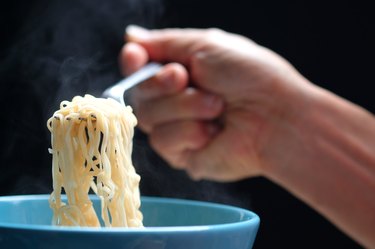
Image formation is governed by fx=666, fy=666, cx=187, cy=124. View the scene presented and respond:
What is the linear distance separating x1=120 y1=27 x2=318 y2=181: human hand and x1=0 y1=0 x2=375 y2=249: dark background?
22cm

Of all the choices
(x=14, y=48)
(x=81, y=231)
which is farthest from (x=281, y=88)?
(x=81, y=231)

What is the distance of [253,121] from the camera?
1443mm

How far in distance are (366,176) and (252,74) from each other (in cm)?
30

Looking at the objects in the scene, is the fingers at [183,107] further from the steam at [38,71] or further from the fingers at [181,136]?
the steam at [38,71]

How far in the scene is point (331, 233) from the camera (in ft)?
5.94

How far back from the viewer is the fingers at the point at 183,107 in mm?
1312

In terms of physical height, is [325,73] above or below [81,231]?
below

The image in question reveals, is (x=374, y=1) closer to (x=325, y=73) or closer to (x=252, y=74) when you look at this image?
(x=325, y=73)

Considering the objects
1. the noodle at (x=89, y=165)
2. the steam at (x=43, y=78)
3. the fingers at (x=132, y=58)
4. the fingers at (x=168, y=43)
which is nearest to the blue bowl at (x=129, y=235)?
the noodle at (x=89, y=165)

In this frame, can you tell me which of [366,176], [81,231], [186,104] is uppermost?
[81,231]

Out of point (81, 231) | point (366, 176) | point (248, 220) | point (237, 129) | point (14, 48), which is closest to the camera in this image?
point (81, 231)

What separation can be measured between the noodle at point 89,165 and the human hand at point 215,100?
33 centimetres

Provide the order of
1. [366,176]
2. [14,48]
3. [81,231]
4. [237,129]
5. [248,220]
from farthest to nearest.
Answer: [14,48] < [237,129] < [366,176] < [248,220] < [81,231]

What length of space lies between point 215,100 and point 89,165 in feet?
1.61
